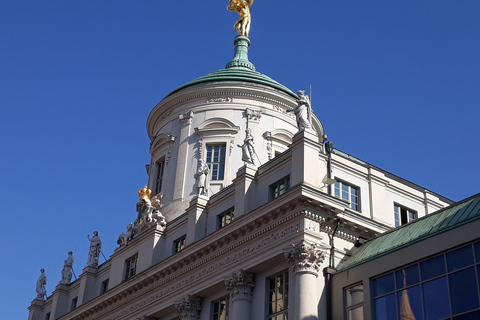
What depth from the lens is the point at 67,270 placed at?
55500 mm

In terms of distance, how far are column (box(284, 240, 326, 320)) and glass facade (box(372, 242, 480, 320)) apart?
288cm

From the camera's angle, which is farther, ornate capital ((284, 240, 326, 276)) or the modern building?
ornate capital ((284, 240, 326, 276))

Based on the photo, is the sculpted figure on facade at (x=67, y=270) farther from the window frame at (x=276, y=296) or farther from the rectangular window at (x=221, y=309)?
the window frame at (x=276, y=296)

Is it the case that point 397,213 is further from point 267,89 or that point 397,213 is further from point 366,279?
point 267,89

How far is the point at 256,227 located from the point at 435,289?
1030cm

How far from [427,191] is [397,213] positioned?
301 cm

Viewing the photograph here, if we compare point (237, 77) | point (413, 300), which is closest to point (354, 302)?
point (413, 300)

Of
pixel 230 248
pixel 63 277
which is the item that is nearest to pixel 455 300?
pixel 230 248

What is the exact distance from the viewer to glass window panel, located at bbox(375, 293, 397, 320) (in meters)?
30.2

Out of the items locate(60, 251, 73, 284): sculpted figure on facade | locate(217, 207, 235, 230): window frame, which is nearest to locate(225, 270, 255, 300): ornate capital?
locate(217, 207, 235, 230): window frame

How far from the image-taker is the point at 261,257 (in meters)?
35.7

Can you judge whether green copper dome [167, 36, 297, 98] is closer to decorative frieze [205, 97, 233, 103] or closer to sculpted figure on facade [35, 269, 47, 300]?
decorative frieze [205, 97, 233, 103]

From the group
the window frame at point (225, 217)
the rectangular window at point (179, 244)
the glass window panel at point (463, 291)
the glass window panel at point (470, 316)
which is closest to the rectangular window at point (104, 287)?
the rectangular window at point (179, 244)

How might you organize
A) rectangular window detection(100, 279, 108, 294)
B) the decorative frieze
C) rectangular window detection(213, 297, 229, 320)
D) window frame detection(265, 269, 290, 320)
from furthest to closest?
1. the decorative frieze
2. rectangular window detection(100, 279, 108, 294)
3. rectangular window detection(213, 297, 229, 320)
4. window frame detection(265, 269, 290, 320)
